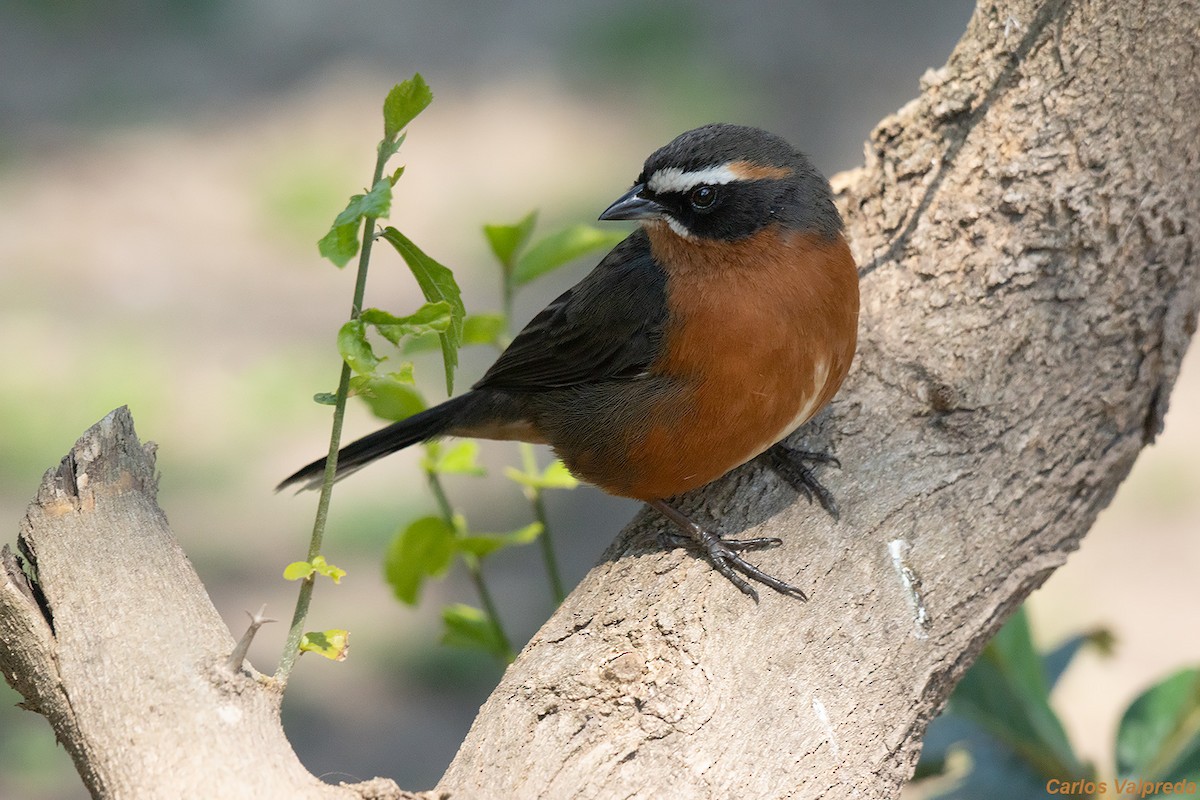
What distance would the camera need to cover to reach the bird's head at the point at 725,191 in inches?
166

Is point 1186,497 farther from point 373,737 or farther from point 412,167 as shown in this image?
point 412,167

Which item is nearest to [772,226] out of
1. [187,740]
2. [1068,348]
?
[1068,348]

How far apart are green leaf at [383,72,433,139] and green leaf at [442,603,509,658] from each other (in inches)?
71.5

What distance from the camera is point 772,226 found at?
13.9ft

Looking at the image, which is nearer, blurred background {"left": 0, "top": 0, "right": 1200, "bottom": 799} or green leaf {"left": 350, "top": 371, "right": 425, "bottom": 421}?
green leaf {"left": 350, "top": 371, "right": 425, "bottom": 421}

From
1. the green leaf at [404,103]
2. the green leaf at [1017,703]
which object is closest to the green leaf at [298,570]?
the green leaf at [404,103]

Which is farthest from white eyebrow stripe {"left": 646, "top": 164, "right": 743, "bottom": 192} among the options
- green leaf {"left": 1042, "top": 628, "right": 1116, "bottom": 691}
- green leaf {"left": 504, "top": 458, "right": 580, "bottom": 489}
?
green leaf {"left": 1042, "top": 628, "right": 1116, "bottom": 691}

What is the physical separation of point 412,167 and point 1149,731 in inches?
323

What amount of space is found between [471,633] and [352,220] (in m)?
1.78

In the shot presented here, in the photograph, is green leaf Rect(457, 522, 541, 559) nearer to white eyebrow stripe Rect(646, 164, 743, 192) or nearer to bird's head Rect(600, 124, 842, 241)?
bird's head Rect(600, 124, 842, 241)

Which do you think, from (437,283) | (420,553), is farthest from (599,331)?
(437,283)

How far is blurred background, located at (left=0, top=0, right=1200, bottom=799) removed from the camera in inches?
295

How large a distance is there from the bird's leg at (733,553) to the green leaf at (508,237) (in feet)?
3.25

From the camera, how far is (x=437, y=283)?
291cm
